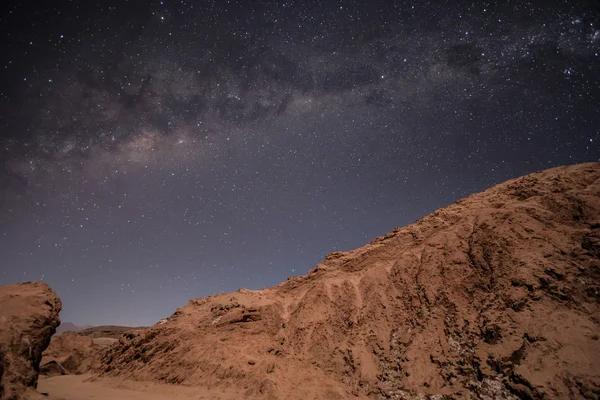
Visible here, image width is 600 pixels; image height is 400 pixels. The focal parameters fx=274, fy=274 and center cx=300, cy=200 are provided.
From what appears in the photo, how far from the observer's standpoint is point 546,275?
406 inches

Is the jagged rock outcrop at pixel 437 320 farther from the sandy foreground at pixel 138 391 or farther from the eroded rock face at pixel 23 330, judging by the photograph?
the eroded rock face at pixel 23 330

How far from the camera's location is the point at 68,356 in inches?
795

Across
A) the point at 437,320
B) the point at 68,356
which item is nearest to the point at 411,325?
the point at 437,320

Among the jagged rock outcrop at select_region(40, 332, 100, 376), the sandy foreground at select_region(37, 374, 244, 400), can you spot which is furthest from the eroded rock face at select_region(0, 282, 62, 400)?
the jagged rock outcrop at select_region(40, 332, 100, 376)

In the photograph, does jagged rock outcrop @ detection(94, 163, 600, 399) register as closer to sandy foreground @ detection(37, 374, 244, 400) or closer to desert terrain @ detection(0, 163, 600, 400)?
desert terrain @ detection(0, 163, 600, 400)

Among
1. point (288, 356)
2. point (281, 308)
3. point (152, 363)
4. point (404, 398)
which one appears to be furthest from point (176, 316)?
point (404, 398)

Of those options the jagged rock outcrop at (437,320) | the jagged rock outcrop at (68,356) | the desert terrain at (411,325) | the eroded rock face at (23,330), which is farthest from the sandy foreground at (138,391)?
the jagged rock outcrop at (68,356)

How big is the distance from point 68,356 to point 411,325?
79.5ft

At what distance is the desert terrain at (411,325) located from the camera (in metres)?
8.20

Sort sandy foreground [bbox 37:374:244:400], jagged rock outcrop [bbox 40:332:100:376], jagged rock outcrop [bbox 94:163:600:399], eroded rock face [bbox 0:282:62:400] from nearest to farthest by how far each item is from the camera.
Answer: eroded rock face [bbox 0:282:62:400] → jagged rock outcrop [bbox 94:163:600:399] → sandy foreground [bbox 37:374:244:400] → jagged rock outcrop [bbox 40:332:100:376]

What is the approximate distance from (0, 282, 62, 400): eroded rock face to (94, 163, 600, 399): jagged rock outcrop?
7420 mm

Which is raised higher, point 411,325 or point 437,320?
point 437,320

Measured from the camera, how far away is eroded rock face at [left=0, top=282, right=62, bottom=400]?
550 cm

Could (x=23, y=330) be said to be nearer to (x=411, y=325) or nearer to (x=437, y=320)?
(x=411, y=325)
